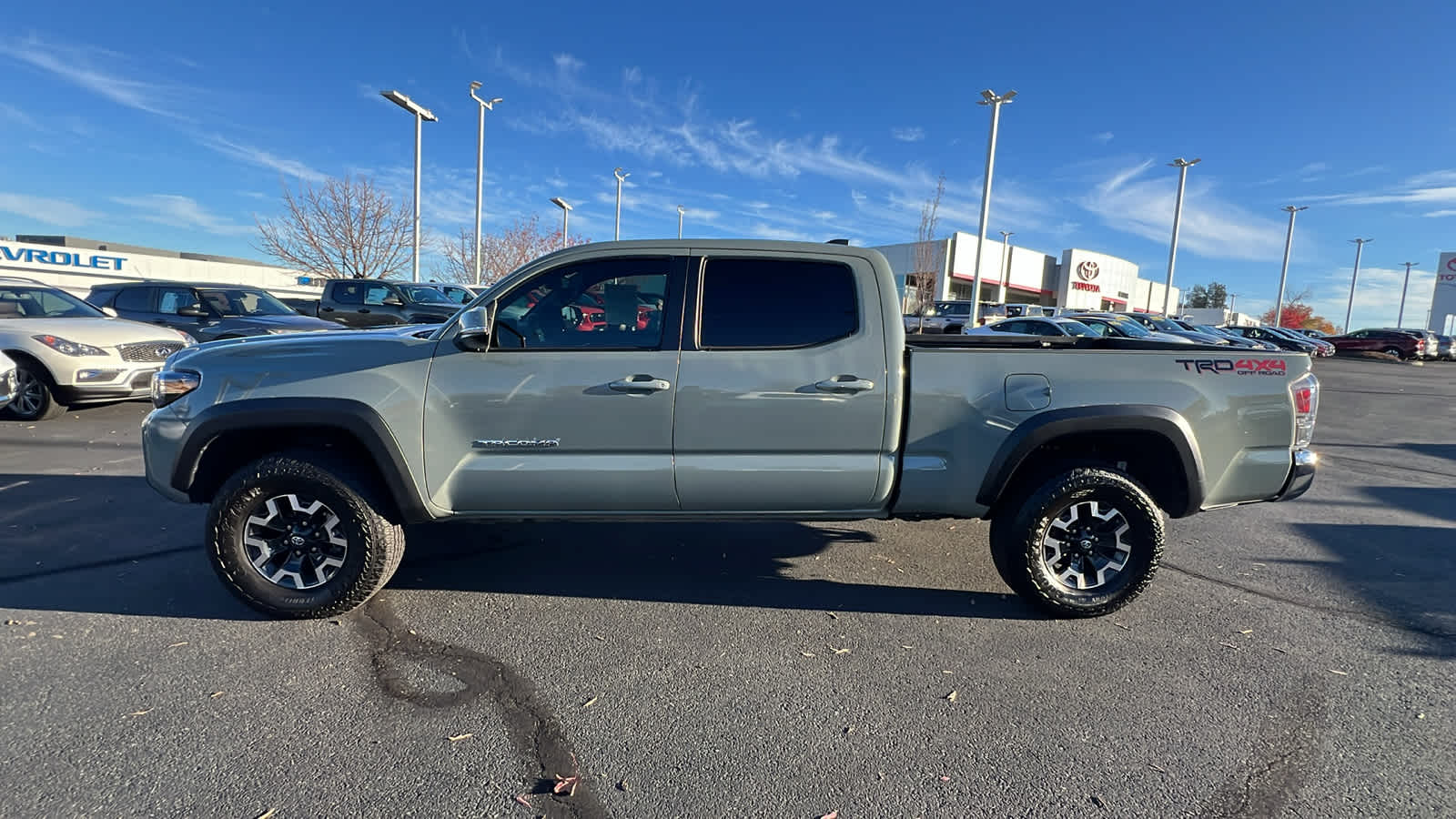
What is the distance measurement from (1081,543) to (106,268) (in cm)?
3911

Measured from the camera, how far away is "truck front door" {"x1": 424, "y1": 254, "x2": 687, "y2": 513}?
11.4 ft

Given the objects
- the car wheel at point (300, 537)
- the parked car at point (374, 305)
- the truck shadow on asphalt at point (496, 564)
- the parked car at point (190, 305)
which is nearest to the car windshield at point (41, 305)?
the parked car at point (190, 305)

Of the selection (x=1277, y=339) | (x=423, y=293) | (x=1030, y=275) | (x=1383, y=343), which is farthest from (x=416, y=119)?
(x=1030, y=275)

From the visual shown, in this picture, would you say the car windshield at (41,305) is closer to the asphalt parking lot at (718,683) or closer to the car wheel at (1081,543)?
the asphalt parking lot at (718,683)

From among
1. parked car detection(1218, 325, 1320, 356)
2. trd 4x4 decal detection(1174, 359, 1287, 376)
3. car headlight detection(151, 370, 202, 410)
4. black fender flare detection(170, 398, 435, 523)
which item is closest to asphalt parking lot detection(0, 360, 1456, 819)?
black fender flare detection(170, 398, 435, 523)

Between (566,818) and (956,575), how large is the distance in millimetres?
2816

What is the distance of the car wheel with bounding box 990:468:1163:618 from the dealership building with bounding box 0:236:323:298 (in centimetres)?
2531

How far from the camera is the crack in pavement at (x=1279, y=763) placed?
238cm

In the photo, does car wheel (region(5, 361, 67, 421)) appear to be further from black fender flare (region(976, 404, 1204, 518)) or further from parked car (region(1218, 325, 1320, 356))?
parked car (region(1218, 325, 1320, 356))

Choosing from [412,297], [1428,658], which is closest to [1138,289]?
[412,297]

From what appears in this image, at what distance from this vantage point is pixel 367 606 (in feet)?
12.4

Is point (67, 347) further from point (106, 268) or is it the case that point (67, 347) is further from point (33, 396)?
point (106, 268)

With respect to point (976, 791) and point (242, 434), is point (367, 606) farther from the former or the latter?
point (976, 791)

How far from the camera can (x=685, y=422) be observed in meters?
3.50
